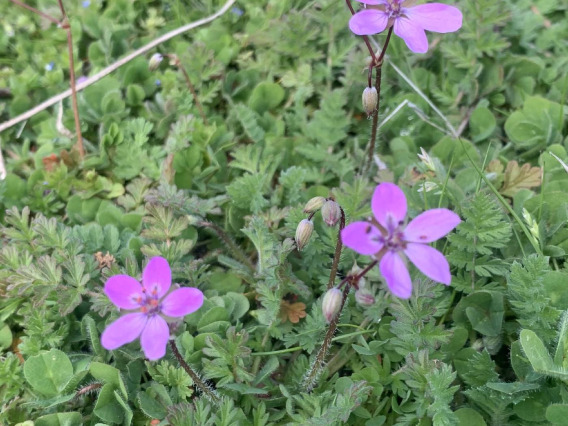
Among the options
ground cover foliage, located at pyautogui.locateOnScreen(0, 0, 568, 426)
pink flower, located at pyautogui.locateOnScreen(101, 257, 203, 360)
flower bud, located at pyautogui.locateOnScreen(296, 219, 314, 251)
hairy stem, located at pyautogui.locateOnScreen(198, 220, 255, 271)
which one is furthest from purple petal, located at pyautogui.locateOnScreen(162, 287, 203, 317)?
hairy stem, located at pyautogui.locateOnScreen(198, 220, 255, 271)

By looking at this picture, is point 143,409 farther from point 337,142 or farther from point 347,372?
point 337,142

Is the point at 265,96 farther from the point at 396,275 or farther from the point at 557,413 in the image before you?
the point at 557,413

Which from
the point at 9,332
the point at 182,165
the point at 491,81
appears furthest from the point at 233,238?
the point at 491,81

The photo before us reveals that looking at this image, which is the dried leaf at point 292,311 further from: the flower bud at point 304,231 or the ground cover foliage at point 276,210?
the flower bud at point 304,231

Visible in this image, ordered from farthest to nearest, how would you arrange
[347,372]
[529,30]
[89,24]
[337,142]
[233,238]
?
[89,24] < [529,30] < [337,142] < [233,238] < [347,372]

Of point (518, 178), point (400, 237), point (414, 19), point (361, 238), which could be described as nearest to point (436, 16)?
point (414, 19)

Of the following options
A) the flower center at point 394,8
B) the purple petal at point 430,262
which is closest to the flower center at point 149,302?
the purple petal at point 430,262

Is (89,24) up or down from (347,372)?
up
